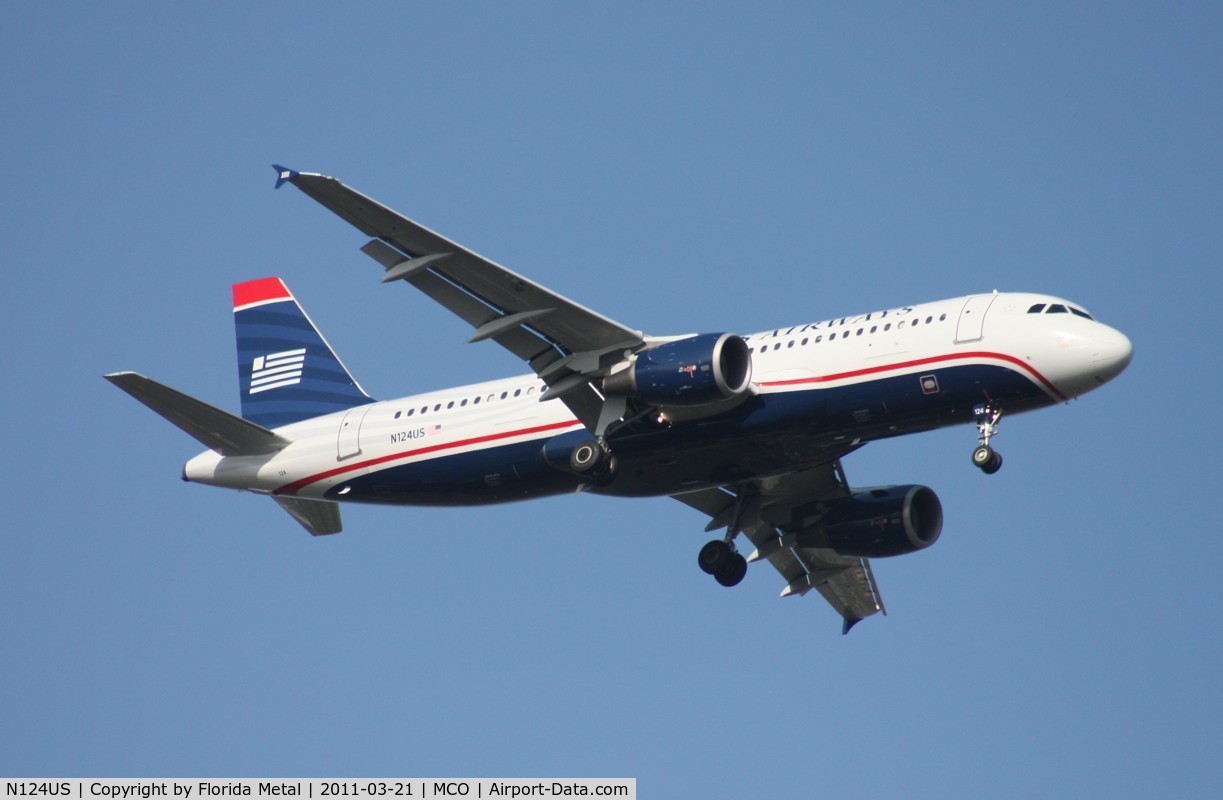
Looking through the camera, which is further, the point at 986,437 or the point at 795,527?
the point at 795,527

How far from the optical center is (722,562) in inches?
1801

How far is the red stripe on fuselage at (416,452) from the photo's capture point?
140 feet

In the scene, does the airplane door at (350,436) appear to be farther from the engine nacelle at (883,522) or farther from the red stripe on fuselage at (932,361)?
the engine nacelle at (883,522)

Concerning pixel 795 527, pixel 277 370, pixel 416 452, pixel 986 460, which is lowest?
pixel 986 460

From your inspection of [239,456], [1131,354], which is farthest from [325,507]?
[1131,354]

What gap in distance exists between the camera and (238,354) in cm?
4953

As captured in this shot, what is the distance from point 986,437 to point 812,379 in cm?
383

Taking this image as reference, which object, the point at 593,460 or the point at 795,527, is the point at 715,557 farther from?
the point at 593,460

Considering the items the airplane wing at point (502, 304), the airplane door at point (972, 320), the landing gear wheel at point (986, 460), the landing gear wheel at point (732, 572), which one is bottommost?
the landing gear wheel at point (986, 460)

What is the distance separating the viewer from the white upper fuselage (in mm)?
38562

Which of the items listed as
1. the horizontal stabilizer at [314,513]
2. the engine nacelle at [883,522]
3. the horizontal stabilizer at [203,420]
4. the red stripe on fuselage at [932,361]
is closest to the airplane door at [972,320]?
the red stripe on fuselage at [932,361]

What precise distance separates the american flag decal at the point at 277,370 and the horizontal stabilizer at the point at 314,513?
344 cm

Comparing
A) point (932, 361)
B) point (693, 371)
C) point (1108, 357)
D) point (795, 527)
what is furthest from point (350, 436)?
point (1108, 357)

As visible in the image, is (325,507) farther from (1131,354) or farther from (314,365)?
(1131,354)
